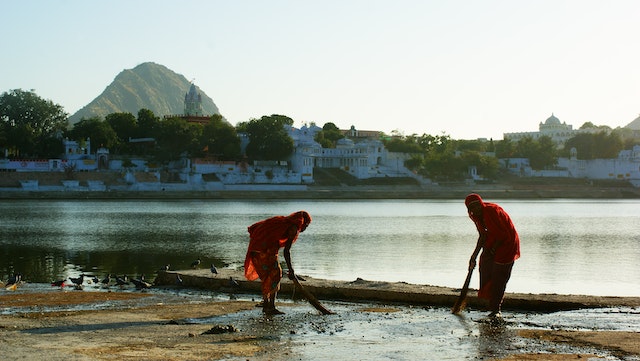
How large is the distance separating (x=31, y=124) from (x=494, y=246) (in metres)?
83.5

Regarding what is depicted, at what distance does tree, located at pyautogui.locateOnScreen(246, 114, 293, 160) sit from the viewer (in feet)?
279

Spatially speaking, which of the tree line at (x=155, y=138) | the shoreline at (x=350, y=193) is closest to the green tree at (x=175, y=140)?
the tree line at (x=155, y=138)

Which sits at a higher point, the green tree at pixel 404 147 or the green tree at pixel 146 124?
the green tree at pixel 146 124

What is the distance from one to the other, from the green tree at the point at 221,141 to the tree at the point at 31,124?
14.0 m

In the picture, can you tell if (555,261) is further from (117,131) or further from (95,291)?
(117,131)

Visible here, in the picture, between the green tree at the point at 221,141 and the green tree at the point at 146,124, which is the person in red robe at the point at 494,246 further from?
the green tree at the point at 146,124

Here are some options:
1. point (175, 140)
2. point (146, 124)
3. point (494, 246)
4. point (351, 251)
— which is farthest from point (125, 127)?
point (494, 246)

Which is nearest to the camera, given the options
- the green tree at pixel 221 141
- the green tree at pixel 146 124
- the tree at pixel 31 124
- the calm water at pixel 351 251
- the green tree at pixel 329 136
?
the calm water at pixel 351 251

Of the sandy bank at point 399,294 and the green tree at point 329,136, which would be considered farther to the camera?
the green tree at point 329,136

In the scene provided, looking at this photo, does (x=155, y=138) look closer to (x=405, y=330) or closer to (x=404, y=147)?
(x=404, y=147)

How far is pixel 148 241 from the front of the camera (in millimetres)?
27203

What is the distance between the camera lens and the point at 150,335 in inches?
323

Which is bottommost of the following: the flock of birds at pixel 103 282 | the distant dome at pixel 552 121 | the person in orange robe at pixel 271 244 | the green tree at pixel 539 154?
the flock of birds at pixel 103 282

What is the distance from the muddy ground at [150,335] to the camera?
7.21 meters
